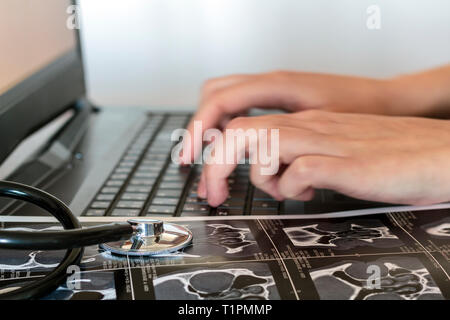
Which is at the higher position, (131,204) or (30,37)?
(30,37)

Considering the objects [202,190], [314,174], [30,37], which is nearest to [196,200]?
[202,190]

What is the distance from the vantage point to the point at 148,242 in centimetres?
47

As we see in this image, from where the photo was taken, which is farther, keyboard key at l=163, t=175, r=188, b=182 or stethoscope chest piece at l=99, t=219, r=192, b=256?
keyboard key at l=163, t=175, r=188, b=182

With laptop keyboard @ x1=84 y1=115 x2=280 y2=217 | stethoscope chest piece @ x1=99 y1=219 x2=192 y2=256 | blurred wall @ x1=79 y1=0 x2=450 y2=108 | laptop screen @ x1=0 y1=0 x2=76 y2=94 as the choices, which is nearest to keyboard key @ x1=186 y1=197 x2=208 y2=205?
laptop keyboard @ x1=84 y1=115 x2=280 y2=217

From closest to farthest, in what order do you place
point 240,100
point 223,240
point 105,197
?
point 223,240
point 105,197
point 240,100

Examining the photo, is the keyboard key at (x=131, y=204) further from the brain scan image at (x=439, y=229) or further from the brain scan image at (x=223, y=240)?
the brain scan image at (x=439, y=229)

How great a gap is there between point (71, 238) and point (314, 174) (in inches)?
9.0

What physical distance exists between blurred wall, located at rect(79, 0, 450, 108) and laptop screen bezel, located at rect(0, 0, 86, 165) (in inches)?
6.1

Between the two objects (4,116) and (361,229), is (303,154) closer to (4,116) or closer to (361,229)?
(361,229)

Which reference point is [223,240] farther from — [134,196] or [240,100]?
[240,100]

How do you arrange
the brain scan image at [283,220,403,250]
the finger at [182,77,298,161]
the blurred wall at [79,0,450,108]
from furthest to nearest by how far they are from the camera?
the blurred wall at [79,0,450,108] < the finger at [182,77,298,161] < the brain scan image at [283,220,403,250]

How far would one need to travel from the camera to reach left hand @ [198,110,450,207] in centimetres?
54

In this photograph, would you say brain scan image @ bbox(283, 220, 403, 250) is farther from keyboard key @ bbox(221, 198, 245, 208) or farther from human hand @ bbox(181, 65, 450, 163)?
human hand @ bbox(181, 65, 450, 163)

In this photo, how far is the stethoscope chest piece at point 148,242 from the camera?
0.46 metres
